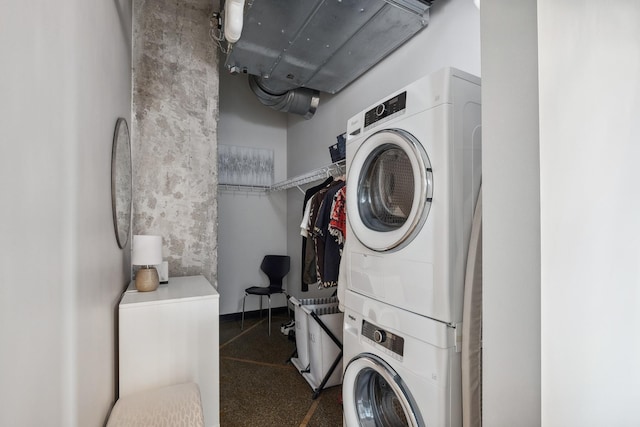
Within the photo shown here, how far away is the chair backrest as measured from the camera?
4137mm

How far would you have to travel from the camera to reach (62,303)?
819 millimetres

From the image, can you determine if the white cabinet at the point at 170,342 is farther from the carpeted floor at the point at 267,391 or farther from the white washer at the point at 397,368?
the white washer at the point at 397,368

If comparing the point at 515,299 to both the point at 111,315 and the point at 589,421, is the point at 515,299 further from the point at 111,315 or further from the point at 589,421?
the point at 111,315

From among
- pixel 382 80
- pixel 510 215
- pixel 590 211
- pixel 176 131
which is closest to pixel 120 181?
pixel 176 131

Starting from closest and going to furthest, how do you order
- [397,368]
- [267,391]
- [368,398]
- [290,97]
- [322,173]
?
1. [397,368]
2. [368,398]
3. [267,391]
4. [322,173]
5. [290,97]

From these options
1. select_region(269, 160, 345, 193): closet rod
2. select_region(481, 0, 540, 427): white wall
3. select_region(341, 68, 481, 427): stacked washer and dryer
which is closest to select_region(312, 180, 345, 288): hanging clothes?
select_region(269, 160, 345, 193): closet rod

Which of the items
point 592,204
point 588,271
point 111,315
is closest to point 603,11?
point 592,204

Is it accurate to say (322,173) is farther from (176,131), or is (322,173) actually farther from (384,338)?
(384,338)

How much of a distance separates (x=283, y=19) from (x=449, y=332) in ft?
7.40

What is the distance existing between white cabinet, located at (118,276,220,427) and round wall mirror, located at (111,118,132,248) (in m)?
0.42

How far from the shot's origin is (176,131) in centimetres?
239

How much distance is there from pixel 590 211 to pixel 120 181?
79.1 inches

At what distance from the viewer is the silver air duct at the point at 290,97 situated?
11.4 ft

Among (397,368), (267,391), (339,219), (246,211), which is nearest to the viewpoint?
(397,368)
